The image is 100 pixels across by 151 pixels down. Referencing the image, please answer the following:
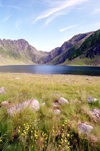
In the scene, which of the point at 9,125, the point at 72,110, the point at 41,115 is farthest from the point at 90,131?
the point at 9,125

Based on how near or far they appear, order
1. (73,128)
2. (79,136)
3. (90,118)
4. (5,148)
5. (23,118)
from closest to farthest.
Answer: (5,148)
(79,136)
(73,128)
(23,118)
(90,118)

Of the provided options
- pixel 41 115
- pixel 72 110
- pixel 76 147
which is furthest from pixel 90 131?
pixel 41 115

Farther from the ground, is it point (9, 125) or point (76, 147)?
point (9, 125)

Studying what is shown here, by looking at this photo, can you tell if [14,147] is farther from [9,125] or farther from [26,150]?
[9,125]

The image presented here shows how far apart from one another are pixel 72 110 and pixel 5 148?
3.40m

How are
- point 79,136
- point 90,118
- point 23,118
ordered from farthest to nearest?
point 90,118 < point 23,118 < point 79,136

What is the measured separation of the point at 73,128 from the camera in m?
3.23

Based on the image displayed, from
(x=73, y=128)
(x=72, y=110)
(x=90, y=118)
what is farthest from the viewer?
(x=72, y=110)

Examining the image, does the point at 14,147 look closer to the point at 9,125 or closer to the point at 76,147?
the point at 9,125

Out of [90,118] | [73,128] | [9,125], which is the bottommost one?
[90,118]

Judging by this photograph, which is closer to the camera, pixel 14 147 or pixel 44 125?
pixel 14 147

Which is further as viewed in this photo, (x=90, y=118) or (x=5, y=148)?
(x=90, y=118)

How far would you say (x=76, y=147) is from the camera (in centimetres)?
264

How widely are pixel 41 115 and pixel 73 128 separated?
169 cm
